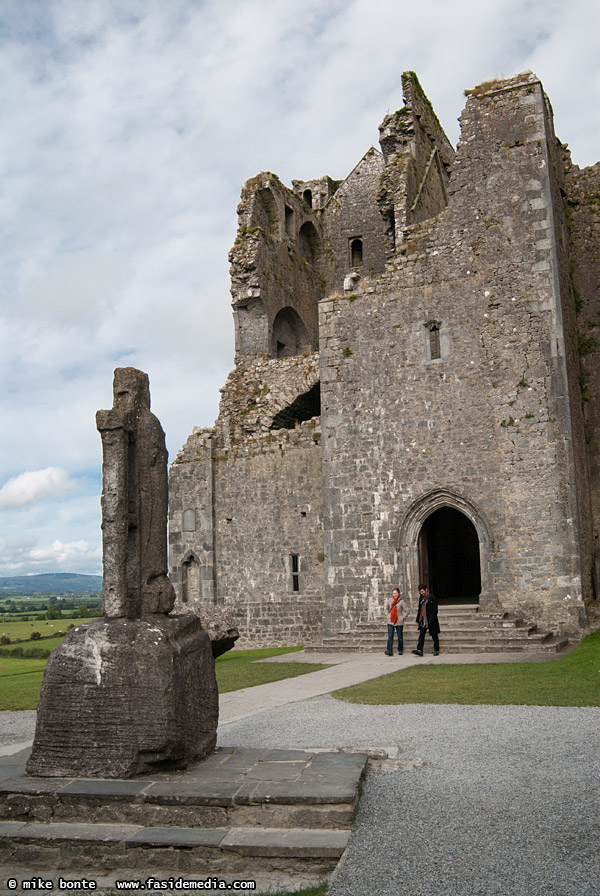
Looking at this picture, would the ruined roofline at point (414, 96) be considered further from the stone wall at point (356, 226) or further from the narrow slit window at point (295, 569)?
the narrow slit window at point (295, 569)

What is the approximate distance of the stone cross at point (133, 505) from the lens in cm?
646

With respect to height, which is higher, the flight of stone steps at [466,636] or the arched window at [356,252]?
the arched window at [356,252]

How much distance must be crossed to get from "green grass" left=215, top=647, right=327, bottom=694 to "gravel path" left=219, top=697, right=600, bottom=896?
402cm

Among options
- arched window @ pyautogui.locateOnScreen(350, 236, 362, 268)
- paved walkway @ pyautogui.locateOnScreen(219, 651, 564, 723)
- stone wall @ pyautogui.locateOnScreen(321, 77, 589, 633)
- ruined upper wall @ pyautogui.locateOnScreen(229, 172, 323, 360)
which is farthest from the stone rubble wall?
arched window @ pyautogui.locateOnScreen(350, 236, 362, 268)

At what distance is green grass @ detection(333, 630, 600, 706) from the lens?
31.8ft

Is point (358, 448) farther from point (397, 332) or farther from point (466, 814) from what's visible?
point (466, 814)

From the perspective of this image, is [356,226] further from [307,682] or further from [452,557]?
[307,682]

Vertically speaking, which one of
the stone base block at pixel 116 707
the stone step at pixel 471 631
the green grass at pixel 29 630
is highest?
the stone base block at pixel 116 707

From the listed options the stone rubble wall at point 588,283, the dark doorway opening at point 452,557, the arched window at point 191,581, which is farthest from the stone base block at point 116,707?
the arched window at point 191,581

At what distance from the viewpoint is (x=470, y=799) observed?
219 inches

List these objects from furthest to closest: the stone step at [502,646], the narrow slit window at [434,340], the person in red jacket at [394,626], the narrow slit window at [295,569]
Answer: the narrow slit window at [295,569], the narrow slit window at [434,340], the person in red jacket at [394,626], the stone step at [502,646]

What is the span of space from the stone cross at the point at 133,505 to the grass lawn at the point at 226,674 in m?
6.06

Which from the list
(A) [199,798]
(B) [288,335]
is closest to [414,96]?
(B) [288,335]

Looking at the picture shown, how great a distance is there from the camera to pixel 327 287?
30.7m
